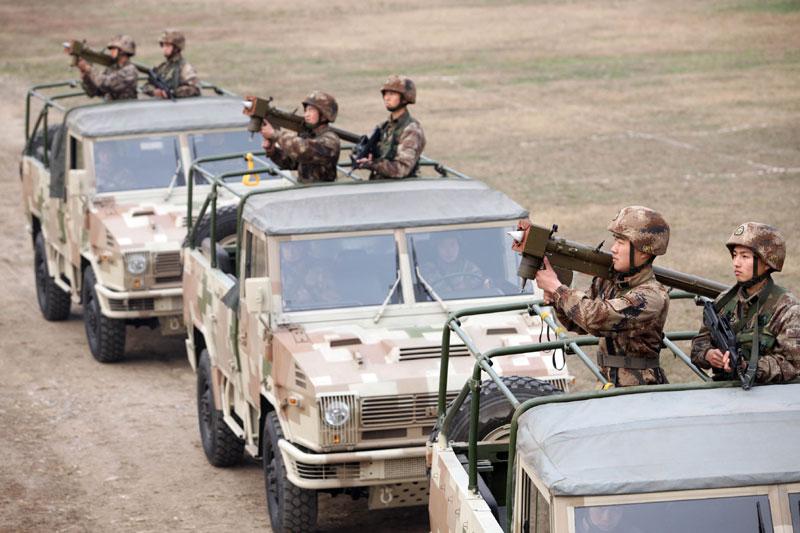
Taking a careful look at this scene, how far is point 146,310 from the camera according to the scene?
11.7 meters

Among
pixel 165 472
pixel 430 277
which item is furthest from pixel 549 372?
pixel 165 472

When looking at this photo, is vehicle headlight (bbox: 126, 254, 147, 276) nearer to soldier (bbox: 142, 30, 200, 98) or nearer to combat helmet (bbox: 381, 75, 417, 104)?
combat helmet (bbox: 381, 75, 417, 104)

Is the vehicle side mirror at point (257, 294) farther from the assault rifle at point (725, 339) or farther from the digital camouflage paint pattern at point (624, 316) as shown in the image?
the assault rifle at point (725, 339)

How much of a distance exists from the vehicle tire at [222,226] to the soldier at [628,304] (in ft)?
15.2

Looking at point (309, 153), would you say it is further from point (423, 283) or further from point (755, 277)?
point (755, 277)

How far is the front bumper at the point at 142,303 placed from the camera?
1162 cm

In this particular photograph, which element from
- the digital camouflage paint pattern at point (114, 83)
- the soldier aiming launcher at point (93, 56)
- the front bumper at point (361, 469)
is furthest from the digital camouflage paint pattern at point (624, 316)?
the soldier aiming launcher at point (93, 56)

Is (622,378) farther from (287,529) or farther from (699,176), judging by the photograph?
(699,176)

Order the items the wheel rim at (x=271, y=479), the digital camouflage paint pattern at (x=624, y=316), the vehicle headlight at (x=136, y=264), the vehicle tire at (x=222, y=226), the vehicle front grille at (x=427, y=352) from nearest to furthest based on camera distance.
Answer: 1. the digital camouflage paint pattern at (x=624, y=316)
2. the vehicle front grille at (x=427, y=352)
3. the wheel rim at (x=271, y=479)
4. the vehicle tire at (x=222, y=226)
5. the vehicle headlight at (x=136, y=264)

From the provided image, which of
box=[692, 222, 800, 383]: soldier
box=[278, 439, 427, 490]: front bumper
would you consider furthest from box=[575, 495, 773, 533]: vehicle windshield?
→ box=[278, 439, 427, 490]: front bumper

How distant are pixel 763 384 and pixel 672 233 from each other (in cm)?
1133

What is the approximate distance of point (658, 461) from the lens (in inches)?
180

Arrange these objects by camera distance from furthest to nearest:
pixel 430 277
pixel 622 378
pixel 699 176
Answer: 1. pixel 699 176
2. pixel 430 277
3. pixel 622 378

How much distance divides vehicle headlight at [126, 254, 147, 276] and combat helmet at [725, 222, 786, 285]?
7.04 meters
